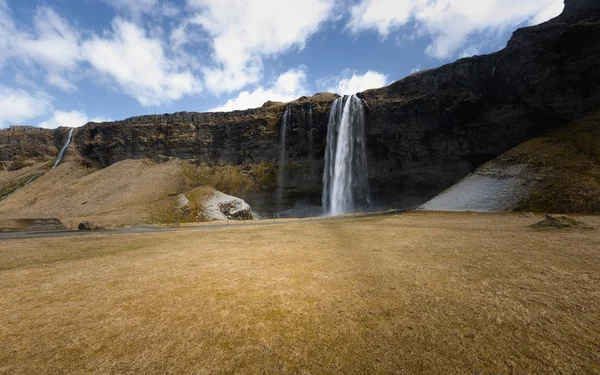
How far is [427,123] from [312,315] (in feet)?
199

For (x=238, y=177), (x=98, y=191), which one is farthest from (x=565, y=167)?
(x=98, y=191)

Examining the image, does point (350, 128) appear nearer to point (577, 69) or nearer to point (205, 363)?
point (577, 69)

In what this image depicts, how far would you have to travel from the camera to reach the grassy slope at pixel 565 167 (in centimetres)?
3198

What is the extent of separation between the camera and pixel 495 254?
12.6 m

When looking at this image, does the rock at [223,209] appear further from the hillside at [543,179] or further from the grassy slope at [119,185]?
the hillside at [543,179]

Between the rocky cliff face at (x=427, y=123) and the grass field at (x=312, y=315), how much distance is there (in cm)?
4945

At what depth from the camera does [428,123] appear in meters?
58.7

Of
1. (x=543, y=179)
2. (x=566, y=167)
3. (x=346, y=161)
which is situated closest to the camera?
(x=543, y=179)

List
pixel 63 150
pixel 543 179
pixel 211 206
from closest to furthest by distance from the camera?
1. pixel 543 179
2. pixel 211 206
3. pixel 63 150

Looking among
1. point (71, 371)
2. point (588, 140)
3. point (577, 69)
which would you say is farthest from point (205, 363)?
point (577, 69)

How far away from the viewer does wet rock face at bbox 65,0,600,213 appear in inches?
1861

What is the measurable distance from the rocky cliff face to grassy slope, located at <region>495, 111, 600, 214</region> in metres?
4.82

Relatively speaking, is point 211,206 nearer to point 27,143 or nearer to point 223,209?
point 223,209

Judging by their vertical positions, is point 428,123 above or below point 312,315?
above
